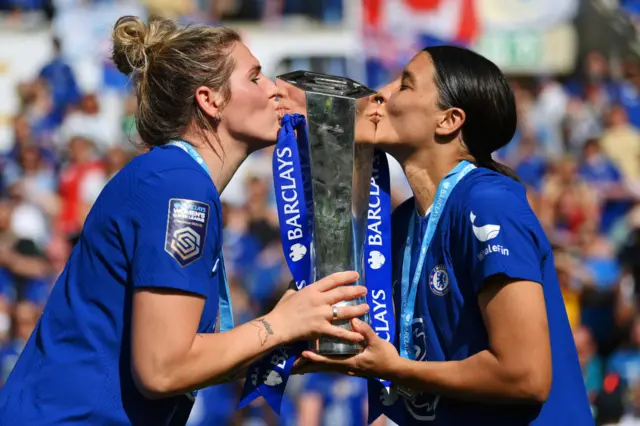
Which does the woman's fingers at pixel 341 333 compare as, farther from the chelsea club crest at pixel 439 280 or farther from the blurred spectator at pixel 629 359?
the blurred spectator at pixel 629 359

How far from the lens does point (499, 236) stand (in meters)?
3.21

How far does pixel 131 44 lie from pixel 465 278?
135 cm

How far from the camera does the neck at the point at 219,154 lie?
11.4 feet

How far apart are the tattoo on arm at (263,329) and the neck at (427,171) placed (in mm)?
715

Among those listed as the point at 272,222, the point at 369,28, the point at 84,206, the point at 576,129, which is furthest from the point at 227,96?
the point at 369,28

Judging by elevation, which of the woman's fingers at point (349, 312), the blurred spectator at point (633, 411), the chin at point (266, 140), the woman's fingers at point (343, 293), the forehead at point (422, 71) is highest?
the forehead at point (422, 71)

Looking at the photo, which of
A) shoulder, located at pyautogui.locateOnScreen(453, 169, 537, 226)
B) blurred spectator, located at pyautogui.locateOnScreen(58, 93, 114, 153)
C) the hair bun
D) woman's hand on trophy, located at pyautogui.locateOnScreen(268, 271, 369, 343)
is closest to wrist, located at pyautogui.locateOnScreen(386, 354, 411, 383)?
woman's hand on trophy, located at pyautogui.locateOnScreen(268, 271, 369, 343)

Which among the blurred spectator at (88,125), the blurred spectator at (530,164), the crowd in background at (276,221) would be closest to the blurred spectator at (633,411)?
the crowd in background at (276,221)

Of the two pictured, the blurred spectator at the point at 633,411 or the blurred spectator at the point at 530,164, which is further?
the blurred spectator at the point at 530,164

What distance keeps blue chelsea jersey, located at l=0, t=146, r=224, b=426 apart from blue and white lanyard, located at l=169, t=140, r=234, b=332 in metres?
0.13

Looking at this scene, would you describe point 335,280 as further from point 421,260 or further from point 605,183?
point 605,183

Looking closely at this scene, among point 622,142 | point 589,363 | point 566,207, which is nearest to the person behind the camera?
point 589,363

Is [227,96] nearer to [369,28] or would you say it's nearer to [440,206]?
[440,206]

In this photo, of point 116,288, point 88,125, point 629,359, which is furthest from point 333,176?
point 88,125
